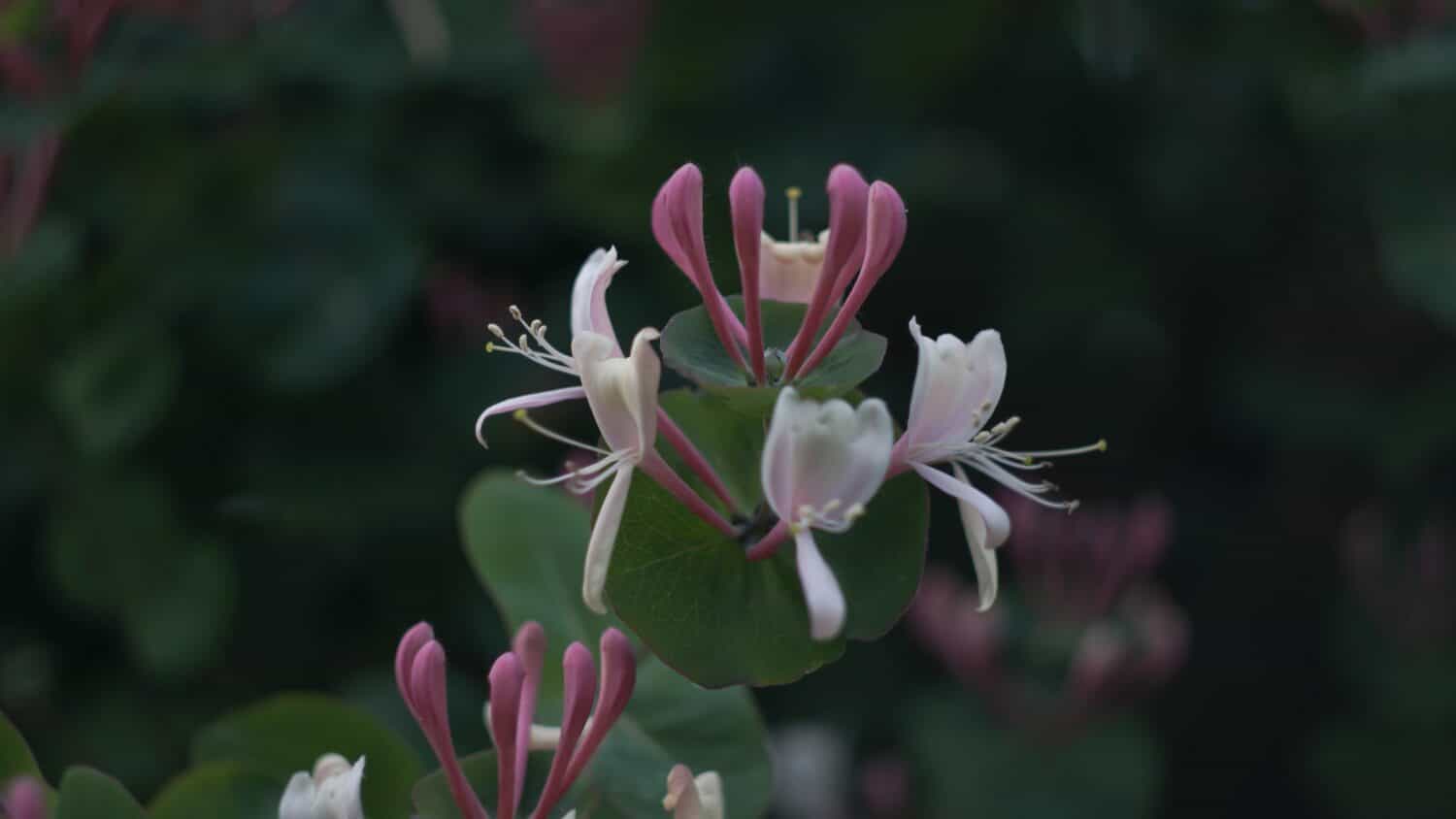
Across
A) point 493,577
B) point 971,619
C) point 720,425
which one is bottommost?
point 971,619

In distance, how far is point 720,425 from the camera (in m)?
0.80

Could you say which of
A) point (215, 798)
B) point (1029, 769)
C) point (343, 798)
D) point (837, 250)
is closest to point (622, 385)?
point (837, 250)

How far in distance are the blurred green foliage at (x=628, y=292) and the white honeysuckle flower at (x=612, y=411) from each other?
24.0 inches

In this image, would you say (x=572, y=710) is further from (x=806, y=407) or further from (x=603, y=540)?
(x=806, y=407)

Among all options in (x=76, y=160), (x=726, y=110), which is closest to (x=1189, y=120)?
(x=726, y=110)

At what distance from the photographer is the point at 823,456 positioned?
64cm

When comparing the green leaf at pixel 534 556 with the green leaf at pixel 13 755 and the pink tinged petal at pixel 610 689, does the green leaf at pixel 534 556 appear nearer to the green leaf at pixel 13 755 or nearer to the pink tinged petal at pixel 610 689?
the pink tinged petal at pixel 610 689

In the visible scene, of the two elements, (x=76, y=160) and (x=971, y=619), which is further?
(x=971, y=619)

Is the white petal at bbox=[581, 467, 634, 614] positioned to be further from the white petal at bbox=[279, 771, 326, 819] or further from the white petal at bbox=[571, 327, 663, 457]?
the white petal at bbox=[279, 771, 326, 819]

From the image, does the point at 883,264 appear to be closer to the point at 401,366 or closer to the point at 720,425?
the point at 720,425

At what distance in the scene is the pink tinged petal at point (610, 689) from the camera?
719 mm

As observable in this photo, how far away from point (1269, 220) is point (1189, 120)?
21 cm

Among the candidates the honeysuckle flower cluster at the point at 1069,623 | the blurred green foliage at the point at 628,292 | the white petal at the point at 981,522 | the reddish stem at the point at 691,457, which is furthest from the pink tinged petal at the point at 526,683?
the honeysuckle flower cluster at the point at 1069,623

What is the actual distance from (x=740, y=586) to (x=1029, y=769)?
53.4 inches
